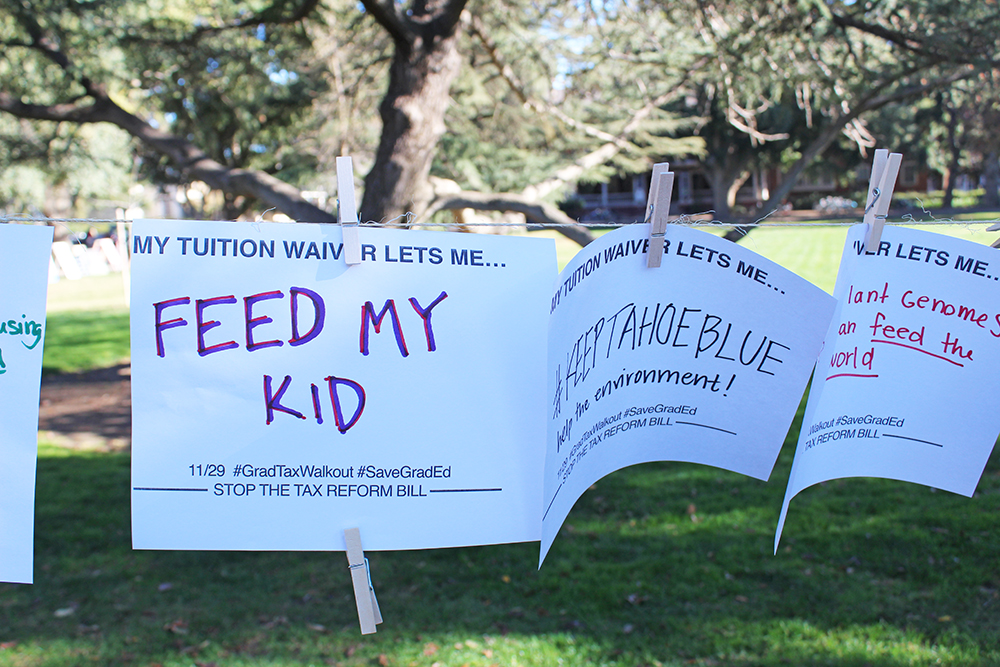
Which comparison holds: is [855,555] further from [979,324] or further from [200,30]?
[200,30]

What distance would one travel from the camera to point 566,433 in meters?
1.74

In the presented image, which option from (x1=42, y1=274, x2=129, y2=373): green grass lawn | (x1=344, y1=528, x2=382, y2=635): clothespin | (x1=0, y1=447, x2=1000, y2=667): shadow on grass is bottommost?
(x1=42, y1=274, x2=129, y2=373): green grass lawn

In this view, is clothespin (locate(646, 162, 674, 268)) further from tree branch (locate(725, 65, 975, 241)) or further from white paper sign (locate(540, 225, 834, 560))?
tree branch (locate(725, 65, 975, 241))

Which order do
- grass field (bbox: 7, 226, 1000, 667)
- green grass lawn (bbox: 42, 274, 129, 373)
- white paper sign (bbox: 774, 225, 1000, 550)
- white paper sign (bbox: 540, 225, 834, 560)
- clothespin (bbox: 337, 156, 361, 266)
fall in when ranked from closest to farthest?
clothespin (bbox: 337, 156, 361, 266)
white paper sign (bbox: 540, 225, 834, 560)
white paper sign (bbox: 774, 225, 1000, 550)
grass field (bbox: 7, 226, 1000, 667)
green grass lawn (bbox: 42, 274, 129, 373)

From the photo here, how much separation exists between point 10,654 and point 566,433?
3.02 meters

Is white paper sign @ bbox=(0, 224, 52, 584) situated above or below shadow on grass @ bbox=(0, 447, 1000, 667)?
above

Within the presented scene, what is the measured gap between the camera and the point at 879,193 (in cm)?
186

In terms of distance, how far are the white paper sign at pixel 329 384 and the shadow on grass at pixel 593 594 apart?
1789 mm

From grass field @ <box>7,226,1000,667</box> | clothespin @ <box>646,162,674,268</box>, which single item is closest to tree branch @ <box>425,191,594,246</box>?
grass field @ <box>7,226,1000,667</box>

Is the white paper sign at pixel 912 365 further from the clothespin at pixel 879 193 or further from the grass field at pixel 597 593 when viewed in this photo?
the grass field at pixel 597 593

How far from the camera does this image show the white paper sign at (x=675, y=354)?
1768mm

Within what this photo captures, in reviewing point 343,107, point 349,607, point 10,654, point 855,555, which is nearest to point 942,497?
point 855,555

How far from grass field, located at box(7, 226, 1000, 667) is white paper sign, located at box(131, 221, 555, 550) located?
1.78 m

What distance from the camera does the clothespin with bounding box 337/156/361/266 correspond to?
1.64 m
